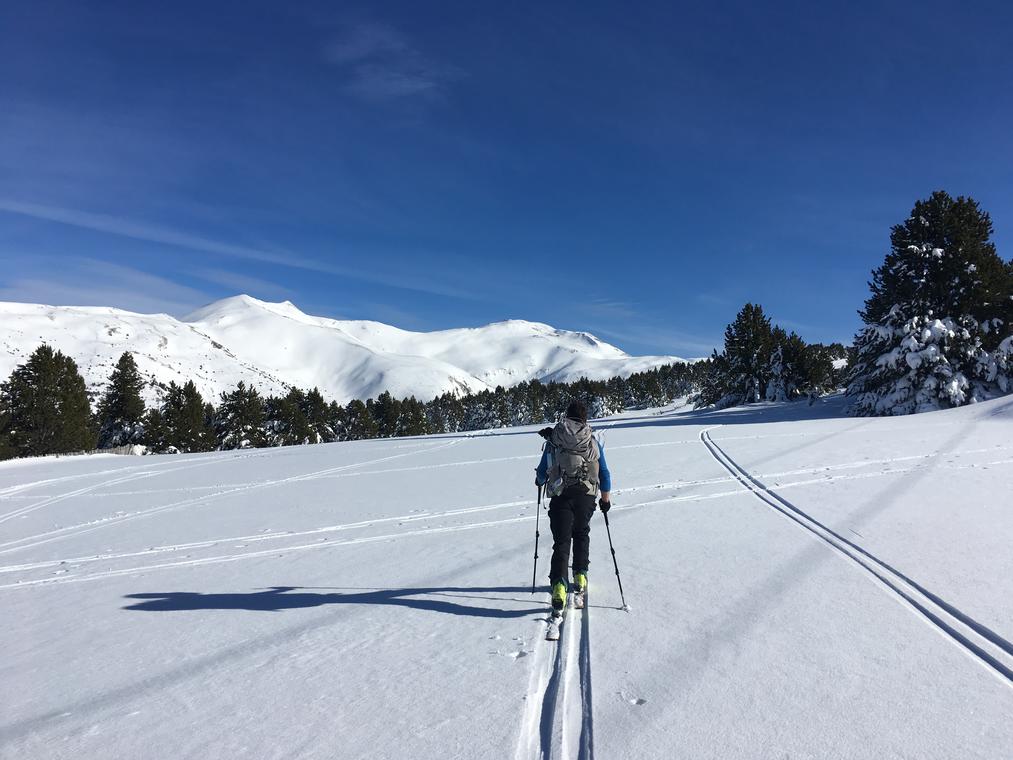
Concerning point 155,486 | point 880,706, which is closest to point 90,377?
point 155,486

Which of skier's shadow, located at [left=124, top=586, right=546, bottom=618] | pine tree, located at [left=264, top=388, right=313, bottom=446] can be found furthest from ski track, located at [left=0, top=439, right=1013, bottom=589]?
pine tree, located at [left=264, top=388, right=313, bottom=446]

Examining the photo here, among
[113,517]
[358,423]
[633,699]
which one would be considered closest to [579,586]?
[633,699]

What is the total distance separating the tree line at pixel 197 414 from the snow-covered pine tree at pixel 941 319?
19268 mm

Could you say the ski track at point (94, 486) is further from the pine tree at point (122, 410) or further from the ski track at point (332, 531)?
the pine tree at point (122, 410)

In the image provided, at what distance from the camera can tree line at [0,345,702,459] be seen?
41.4 m

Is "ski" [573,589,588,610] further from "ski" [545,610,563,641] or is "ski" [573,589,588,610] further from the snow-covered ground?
"ski" [545,610,563,641]

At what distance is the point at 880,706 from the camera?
3.43 meters

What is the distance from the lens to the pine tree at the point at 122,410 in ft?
168

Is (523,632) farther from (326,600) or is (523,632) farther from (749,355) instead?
(749,355)

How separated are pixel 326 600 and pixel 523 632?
8.07 ft

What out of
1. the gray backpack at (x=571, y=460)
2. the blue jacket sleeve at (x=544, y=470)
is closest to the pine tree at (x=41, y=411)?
the blue jacket sleeve at (x=544, y=470)

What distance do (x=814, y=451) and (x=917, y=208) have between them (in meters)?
21.9

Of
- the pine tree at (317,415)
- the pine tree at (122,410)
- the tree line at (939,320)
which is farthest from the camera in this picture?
the pine tree at (317,415)

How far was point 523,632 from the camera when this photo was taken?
4.86 m
